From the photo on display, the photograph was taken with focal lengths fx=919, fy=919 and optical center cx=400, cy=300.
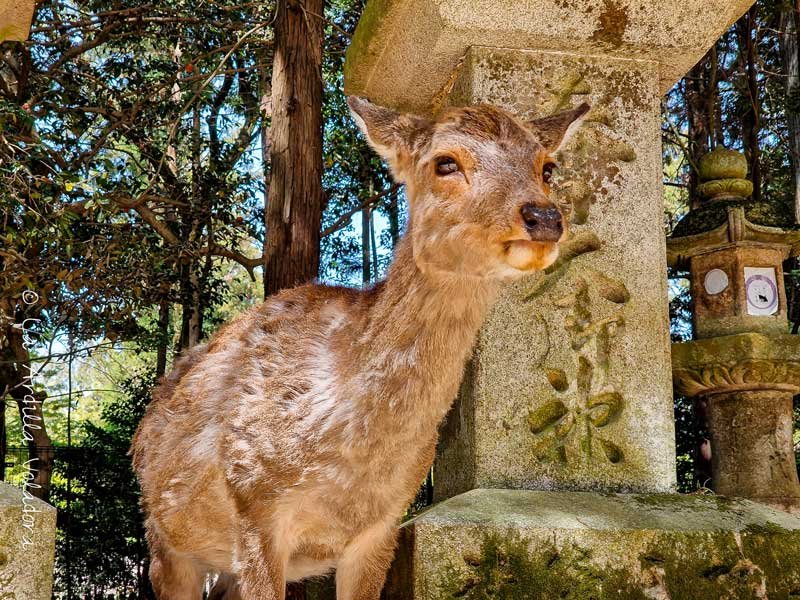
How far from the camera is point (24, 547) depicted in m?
3.05

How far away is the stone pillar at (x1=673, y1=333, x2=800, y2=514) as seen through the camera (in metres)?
5.93

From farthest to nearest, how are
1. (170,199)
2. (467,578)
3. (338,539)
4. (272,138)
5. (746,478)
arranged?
1. (170,199)
2. (272,138)
3. (746,478)
4. (338,539)
5. (467,578)

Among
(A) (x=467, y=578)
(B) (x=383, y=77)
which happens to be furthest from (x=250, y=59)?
(A) (x=467, y=578)

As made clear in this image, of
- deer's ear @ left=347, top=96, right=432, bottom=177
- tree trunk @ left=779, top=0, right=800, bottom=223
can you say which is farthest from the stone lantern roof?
tree trunk @ left=779, top=0, right=800, bottom=223

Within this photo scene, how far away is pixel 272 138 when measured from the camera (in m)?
6.86

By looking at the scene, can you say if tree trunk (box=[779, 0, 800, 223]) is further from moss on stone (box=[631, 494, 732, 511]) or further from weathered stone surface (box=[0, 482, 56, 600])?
weathered stone surface (box=[0, 482, 56, 600])

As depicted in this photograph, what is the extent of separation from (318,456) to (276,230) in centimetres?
354

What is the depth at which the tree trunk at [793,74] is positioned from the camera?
10453 millimetres

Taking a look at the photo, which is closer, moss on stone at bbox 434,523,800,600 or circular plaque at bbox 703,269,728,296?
moss on stone at bbox 434,523,800,600

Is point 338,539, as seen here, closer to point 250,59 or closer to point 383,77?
Result: point 383,77

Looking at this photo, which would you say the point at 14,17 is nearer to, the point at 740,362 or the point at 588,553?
the point at 588,553

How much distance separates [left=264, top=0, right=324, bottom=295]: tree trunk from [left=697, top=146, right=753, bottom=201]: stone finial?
109 inches

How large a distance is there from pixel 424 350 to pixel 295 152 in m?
3.84

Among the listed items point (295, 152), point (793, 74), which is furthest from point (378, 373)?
point (793, 74)
